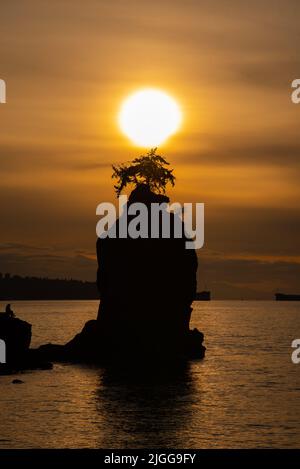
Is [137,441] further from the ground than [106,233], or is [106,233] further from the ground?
[106,233]

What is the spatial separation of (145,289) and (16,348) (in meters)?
15.2

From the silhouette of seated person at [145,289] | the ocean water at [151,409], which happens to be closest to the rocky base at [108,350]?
the silhouette of seated person at [145,289]

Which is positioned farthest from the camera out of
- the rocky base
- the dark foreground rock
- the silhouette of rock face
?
the silhouette of rock face

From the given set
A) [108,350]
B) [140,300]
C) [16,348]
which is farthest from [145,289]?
[16,348]

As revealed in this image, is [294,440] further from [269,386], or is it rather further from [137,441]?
[269,386]

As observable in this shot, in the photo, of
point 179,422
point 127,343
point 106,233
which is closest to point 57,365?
point 127,343

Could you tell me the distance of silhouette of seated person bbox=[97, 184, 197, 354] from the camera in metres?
93.6

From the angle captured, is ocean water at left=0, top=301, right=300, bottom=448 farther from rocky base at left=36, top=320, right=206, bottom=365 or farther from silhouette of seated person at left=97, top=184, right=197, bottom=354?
silhouette of seated person at left=97, top=184, right=197, bottom=354

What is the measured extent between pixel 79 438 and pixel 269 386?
34.8m

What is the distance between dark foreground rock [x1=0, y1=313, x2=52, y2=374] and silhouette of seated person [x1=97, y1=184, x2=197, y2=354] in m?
8.19

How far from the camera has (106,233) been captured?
97.5 metres

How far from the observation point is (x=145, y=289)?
9438cm

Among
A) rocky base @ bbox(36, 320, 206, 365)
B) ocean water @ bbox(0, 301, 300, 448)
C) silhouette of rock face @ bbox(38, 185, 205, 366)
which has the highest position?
silhouette of rock face @ bbox(38, 185, 205, 366)

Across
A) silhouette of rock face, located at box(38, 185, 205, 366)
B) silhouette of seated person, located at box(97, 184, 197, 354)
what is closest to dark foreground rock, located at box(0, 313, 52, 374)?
silhouette of rock face, located at box(38, 185, 205, 366)
